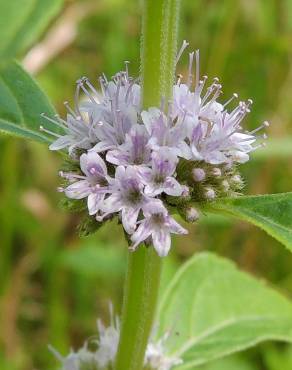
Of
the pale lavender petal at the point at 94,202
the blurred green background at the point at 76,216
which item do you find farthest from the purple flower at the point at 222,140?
the blurred green background at the point at 76,216

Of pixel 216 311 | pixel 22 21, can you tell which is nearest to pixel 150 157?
pixel 22 21

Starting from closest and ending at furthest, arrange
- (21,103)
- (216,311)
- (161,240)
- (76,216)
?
1. (161,240)
2. (21,103)
3. (216,311)
4. (76,216)

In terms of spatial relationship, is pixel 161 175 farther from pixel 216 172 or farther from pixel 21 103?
pixel 21 103

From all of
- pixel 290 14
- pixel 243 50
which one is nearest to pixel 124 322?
pixel 243 50

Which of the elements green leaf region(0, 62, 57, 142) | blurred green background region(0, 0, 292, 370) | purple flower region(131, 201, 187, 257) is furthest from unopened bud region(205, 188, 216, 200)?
blurred green background region(0, 0, 292, 370)

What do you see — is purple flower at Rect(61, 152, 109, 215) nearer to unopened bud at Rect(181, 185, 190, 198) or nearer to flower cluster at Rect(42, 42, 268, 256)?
flower cluster at Rect(42, 42, 268, 256)

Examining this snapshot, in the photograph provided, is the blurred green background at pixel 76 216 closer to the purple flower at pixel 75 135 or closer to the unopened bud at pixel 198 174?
the purple flower at pixel 75 135
